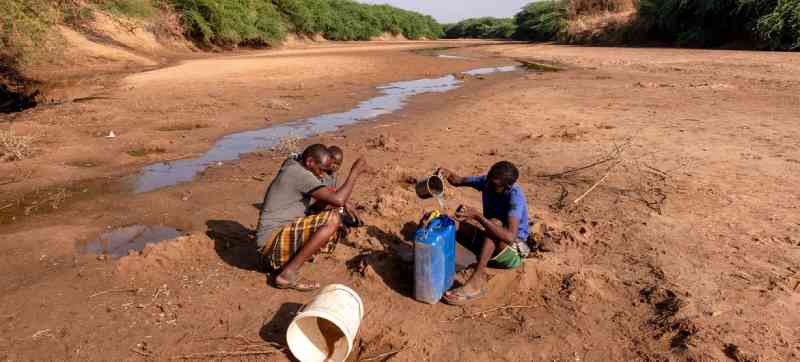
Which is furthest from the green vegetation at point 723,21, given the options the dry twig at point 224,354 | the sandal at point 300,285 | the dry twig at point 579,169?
the dry twig at point 224,354

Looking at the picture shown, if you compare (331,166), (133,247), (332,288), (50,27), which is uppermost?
(50,27)

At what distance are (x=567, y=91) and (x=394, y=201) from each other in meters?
8.47

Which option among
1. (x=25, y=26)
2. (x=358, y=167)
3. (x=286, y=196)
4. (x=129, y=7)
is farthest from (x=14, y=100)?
(x=358, y=167)

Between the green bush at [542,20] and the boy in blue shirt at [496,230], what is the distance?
33.7m

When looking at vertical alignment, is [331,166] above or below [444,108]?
above

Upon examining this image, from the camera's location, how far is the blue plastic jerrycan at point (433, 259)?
2.98 metres

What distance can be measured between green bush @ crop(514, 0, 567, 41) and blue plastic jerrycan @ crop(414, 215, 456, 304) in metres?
34.2

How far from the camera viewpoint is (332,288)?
8.86 feet

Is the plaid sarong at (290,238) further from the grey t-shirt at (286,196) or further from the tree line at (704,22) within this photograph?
the tree line at (704,22)

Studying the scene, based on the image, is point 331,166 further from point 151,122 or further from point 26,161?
point 151,122

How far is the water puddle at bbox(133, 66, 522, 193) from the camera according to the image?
607cm

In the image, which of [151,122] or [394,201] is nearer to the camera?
[394,201]

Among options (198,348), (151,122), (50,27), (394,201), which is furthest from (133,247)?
(50,27)

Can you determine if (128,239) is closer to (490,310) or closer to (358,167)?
(358,167)
